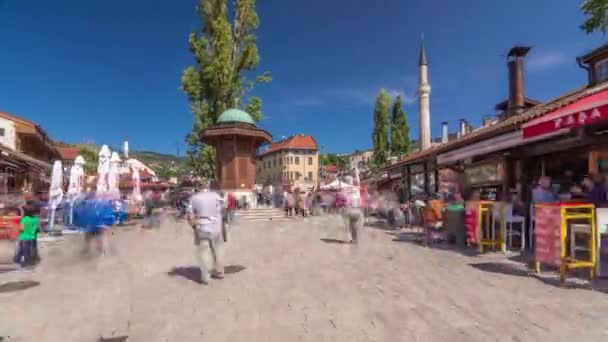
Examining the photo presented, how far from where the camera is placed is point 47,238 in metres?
12.1

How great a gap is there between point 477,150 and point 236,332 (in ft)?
29.1

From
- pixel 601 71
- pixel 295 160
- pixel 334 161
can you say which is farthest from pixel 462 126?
pixel 334 161

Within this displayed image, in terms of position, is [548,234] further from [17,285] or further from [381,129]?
[381,129]

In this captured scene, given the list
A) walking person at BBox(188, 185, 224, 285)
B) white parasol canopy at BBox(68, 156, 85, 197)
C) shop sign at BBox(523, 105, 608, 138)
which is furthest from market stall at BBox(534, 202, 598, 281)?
white parasol canopy at BBox(68, 156, 85, 197)

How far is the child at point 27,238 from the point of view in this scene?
314 inches

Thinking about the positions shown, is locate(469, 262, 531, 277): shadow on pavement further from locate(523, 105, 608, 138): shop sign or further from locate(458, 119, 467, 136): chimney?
locate(458, 119, 467, 136): chimney

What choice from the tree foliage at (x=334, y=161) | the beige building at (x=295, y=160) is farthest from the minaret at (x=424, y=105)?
the tree foliage at (x=334, y=161)

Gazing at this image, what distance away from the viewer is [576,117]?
6.42 meters

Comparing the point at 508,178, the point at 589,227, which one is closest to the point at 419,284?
the point at 589,227

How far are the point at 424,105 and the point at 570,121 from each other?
109 ft

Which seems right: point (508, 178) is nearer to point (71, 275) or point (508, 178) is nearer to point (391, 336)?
point (391, 336)

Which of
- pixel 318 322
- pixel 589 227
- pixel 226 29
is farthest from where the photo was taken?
pixel 226 29

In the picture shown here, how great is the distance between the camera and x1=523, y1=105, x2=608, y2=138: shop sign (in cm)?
597

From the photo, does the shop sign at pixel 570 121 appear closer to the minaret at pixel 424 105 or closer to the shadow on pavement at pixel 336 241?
the shadow on pavement at pixel 336 241
